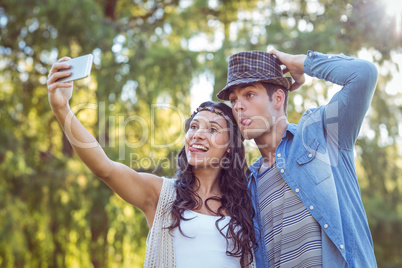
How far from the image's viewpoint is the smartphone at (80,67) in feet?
6.56

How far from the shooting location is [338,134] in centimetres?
245

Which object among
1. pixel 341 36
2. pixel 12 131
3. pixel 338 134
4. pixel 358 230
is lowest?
pixel 358 230

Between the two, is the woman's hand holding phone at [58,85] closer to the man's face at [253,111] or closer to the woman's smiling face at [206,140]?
the woman's smiling face at [206,140]

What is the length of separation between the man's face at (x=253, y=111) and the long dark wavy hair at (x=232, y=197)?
0.21 meters

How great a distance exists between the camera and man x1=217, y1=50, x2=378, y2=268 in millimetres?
2303

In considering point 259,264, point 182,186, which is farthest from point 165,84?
point 259,264

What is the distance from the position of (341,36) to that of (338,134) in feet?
7.56

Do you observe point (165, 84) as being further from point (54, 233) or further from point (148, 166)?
point (54, 233)

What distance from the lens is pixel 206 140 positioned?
2.84 m

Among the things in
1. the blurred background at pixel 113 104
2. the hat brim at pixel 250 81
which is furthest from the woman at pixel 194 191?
the blurred background at pixel 113 104

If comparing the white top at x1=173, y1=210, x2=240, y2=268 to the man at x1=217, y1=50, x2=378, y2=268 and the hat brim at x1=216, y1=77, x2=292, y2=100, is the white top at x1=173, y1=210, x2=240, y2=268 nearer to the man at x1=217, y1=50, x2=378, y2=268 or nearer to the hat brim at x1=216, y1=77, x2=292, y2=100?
the man at x1=217, y1=50, x2=378, y2=268

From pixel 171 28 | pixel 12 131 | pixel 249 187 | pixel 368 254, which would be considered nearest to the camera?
pixel 368 254

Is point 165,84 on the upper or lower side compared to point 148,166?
upper

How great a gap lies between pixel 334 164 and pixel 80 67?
157 centimetres
